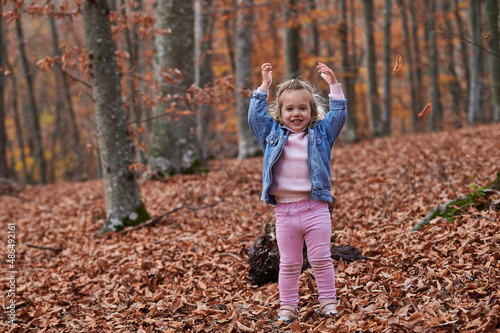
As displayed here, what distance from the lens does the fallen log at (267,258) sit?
4.00 m

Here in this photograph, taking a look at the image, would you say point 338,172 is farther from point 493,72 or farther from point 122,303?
point 493,72

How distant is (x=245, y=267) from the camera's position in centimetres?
436

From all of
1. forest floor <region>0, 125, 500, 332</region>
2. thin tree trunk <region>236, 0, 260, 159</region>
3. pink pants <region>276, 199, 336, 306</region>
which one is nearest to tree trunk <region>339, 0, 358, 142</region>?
thin tree trunk <region>236, 0, 260, 159</region>

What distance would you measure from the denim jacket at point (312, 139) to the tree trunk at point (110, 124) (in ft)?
10.8

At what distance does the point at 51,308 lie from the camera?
4086 mm

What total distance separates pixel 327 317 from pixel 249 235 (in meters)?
2.16

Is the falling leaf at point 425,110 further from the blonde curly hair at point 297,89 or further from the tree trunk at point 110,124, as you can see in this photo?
the tree trunk at point 110,124

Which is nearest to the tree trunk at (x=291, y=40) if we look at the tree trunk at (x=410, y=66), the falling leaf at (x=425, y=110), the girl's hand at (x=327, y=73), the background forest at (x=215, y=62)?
the background forest at (x=215, y=62)

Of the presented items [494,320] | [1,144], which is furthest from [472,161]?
[1,144]

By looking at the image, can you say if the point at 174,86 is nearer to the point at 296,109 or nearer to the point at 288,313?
the point at 296,109

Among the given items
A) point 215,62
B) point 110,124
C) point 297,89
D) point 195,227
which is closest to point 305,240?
point 297,89

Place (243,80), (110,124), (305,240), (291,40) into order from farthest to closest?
(291,40) → (243,80) → (110,124) → (305,240)

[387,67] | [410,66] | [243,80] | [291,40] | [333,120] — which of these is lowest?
[333,120]

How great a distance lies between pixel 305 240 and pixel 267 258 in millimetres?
1010
